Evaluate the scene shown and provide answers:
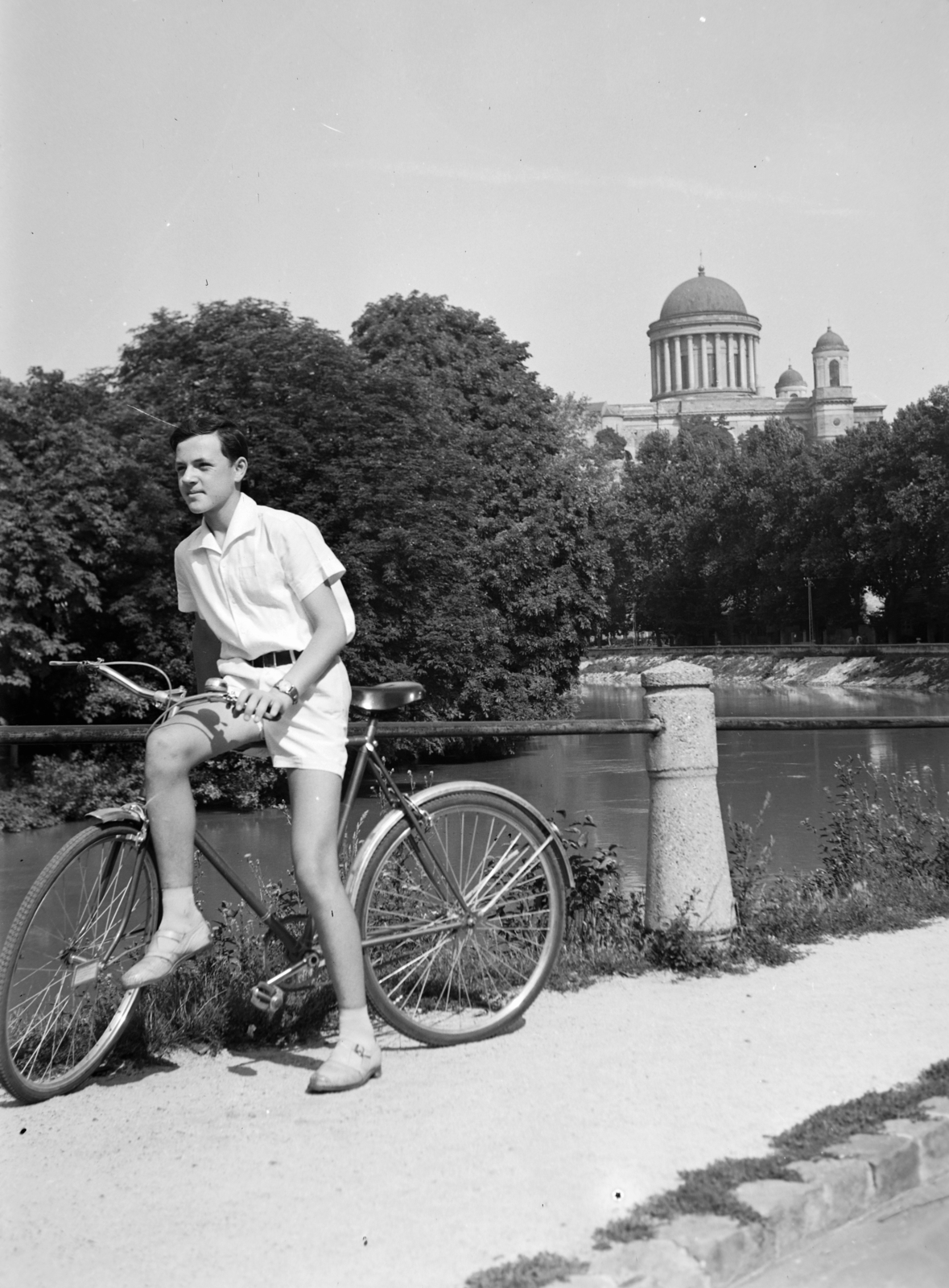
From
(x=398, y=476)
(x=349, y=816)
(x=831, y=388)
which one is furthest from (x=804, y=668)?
(x=831, y=388)

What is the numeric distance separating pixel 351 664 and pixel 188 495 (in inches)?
1060

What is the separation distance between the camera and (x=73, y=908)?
4.40 m

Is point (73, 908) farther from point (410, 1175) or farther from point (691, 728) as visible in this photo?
point (691, 728)

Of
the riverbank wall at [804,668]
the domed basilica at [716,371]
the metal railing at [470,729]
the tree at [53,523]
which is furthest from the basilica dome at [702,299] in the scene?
the metal railing at [470,729]

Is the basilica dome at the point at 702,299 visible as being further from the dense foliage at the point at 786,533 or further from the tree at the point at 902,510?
the tree at the point at 902,510

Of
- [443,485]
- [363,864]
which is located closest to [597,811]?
[443,485]

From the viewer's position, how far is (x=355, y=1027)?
14.2 feet

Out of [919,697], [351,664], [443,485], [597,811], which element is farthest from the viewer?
[919,697]

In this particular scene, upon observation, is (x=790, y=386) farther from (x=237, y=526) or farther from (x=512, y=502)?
(x=237, y=526)

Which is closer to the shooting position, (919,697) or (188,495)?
(188,495)

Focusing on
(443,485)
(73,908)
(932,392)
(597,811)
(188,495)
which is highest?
(932,392)

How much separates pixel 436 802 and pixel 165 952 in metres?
0.97

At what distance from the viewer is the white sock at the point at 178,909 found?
430cm

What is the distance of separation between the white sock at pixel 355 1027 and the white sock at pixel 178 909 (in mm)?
494
